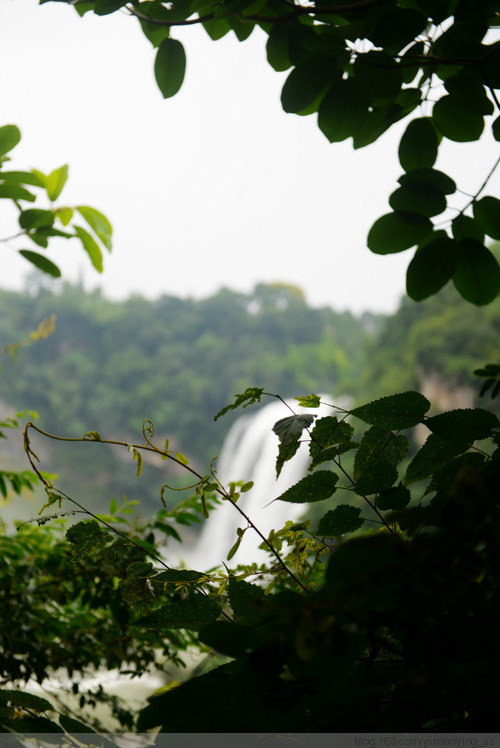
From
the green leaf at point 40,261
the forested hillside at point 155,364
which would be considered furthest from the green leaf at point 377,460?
the forested hillside at point 155,364

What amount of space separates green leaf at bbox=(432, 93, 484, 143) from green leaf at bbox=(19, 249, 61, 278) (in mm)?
366

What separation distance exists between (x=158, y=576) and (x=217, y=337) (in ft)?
49.3

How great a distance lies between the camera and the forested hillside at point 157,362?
1398 cm

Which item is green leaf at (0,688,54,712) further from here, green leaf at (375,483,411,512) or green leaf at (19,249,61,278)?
Answer: green leaf at (19,249,61,278)

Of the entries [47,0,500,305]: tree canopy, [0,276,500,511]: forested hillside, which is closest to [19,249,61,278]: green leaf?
[47,0,500,305]: tree canopy

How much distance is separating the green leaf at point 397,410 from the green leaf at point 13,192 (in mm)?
376

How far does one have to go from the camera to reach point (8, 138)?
0.47 metres

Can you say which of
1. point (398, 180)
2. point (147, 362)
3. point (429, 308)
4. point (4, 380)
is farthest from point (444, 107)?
point (4, 380)

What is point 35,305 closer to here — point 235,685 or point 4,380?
point 4,380

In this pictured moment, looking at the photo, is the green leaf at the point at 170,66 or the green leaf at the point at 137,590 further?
the green leaf at the point at 170,66

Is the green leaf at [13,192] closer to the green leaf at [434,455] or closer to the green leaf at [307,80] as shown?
the green leaf at [307,80]

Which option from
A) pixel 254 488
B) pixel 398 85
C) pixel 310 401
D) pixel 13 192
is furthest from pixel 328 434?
pixel 254 488

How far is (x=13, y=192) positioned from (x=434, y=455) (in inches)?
16.4

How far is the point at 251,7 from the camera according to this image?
412 millimetres
